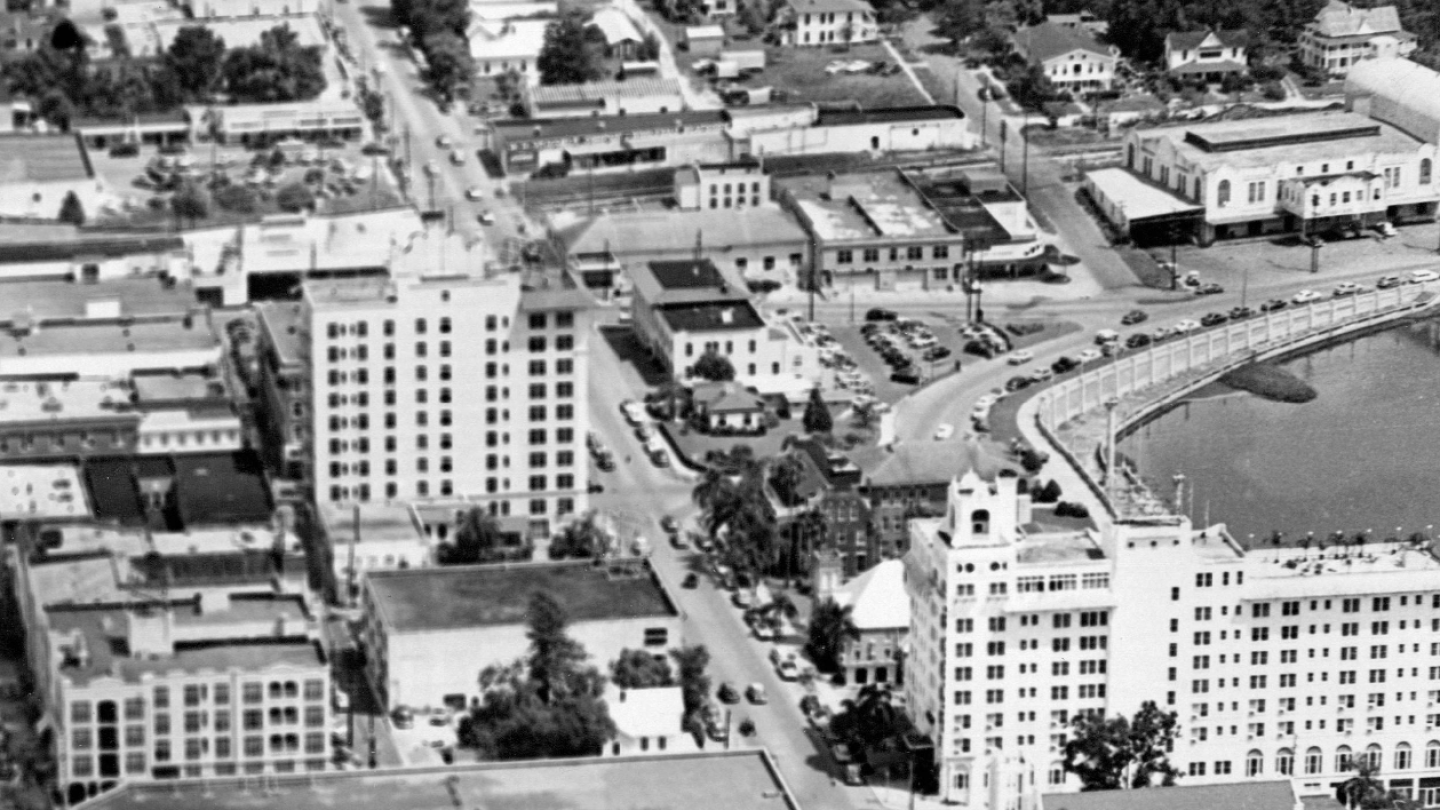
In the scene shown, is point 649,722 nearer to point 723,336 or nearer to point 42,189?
point 723,336

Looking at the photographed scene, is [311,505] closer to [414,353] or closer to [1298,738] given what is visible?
[414,353]

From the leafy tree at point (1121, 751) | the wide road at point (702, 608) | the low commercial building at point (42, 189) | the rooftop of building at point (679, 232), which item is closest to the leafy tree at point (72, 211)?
the low commercial building at point (42, 189)

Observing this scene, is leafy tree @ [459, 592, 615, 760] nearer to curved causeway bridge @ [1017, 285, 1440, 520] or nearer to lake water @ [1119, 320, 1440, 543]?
curved causeway bridge @ [1017, 285, 1440, 520]

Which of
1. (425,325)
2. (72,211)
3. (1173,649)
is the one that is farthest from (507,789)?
(72,211)

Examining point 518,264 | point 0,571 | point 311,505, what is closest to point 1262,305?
point 518,264

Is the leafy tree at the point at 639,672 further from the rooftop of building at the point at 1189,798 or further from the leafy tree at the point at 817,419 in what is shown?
the leafy tree at the point at 817,419
